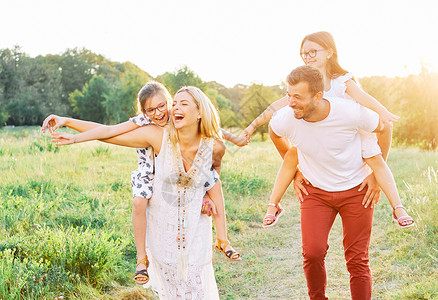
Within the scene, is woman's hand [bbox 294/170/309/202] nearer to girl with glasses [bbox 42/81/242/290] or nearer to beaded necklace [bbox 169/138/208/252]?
girl with glasses [bbox 42/81/242/290]

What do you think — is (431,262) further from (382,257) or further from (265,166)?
(265,166)

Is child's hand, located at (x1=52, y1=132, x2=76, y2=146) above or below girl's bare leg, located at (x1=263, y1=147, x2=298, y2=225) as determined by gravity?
above

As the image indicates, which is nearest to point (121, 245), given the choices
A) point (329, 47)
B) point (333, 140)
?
point (333, 140)

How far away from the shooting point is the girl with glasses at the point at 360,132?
3.24 metres

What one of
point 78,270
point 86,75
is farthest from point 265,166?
point 86,75

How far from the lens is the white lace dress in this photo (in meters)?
3.06

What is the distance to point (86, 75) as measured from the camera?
6350 cm

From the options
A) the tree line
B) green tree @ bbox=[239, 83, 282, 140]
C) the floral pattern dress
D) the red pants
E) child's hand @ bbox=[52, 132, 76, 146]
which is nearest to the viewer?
child's hand @ bbox=[52, 132, 76, 146]

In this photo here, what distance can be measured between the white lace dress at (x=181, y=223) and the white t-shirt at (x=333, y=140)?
0.64 m

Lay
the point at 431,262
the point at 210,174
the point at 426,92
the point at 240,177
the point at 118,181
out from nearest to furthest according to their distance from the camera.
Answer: the point at 210,174, the point at 431,262, the point at 118,181, the point at 240,177, the point at 426,92

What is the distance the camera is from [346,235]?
3.30 meters

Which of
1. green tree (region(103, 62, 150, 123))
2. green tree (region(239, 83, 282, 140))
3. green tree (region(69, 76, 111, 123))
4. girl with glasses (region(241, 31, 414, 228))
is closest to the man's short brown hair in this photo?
girl with glasses (region(241, 31, 414, 228))

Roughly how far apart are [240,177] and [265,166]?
279 centimetres

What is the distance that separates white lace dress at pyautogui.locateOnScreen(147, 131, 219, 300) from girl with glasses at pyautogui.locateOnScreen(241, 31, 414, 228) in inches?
24.8
